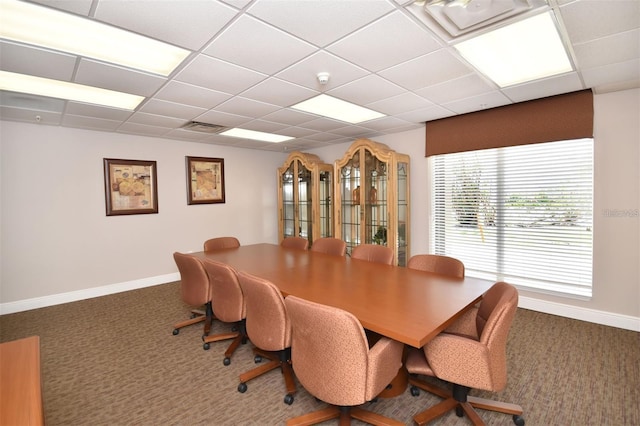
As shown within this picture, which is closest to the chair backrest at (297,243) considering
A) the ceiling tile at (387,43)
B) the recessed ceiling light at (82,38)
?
the ceiling tile at (387,43)

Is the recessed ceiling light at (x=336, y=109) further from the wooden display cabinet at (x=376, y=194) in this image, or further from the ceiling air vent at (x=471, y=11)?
the ceiling air vent at (x=471, y=11)

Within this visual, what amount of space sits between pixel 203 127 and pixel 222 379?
3.38m

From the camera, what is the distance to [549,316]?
3438 mm

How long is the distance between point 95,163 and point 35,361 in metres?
4.04

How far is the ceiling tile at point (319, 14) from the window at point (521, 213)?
2.92 m

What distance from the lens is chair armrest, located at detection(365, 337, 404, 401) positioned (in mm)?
1478

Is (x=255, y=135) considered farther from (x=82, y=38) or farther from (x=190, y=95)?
(x=82, y=38)

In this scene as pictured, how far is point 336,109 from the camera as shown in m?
3.76

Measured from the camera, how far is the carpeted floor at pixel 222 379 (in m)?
1.94

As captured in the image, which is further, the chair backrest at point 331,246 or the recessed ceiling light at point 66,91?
the chair backrest at point 331,246

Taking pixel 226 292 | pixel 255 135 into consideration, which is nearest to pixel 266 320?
pixel 226 292

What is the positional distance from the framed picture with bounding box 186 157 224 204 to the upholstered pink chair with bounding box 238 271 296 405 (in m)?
3.79

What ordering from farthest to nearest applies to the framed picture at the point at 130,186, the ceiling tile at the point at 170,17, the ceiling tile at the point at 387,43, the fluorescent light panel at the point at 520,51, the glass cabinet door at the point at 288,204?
the glass cabinet door at the point at 288,204, the framed picture at the point at 130,186, the fluorescent light panel at the point at 520,51, the ceiling tile at the point at 387,43, the ceiling tile at the point at 170,17

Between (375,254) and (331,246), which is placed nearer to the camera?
(375,254)
